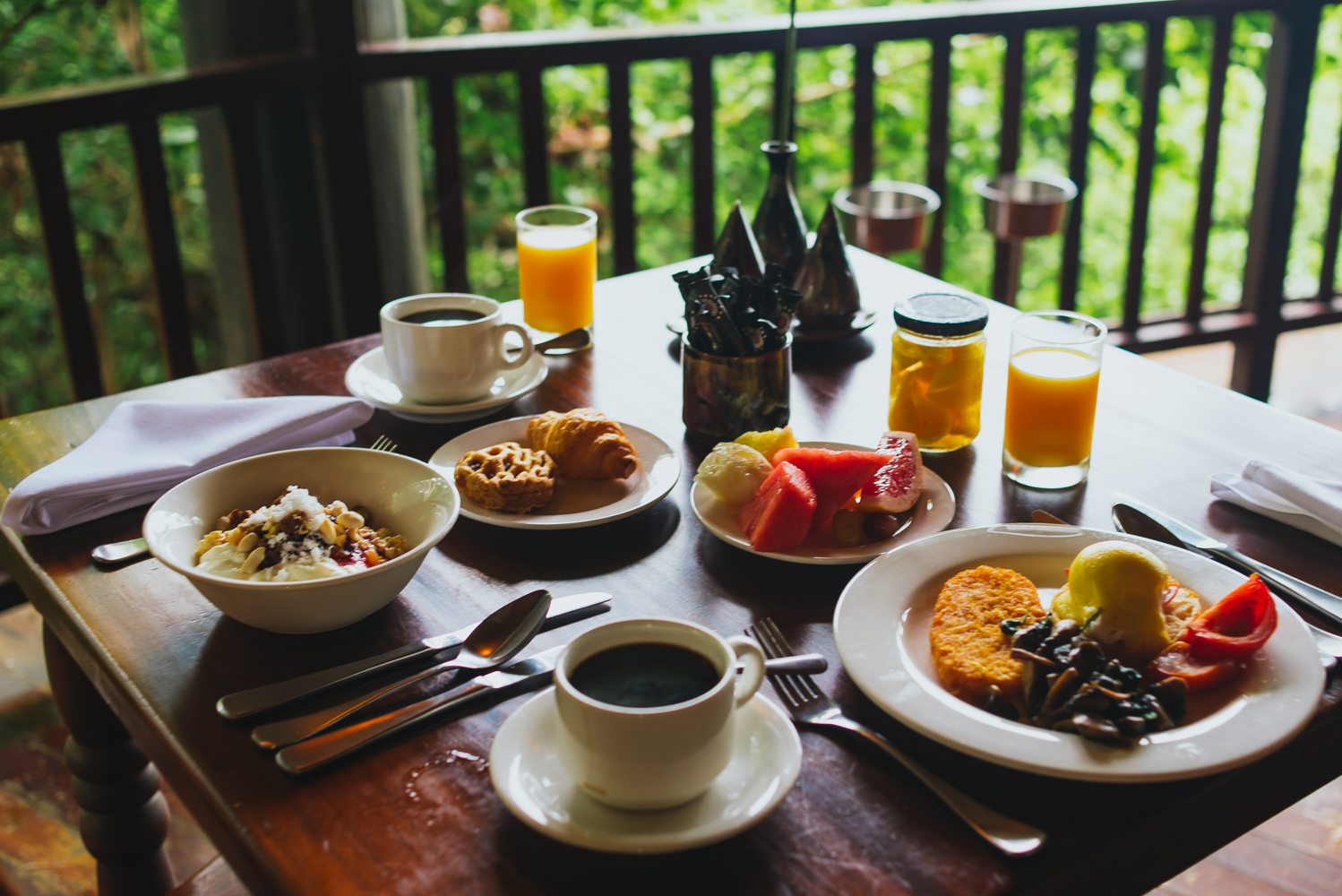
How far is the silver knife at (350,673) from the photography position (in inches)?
33.4

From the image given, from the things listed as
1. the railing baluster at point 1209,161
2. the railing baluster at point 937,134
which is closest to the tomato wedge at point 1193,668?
the railing baluster at point 937,134

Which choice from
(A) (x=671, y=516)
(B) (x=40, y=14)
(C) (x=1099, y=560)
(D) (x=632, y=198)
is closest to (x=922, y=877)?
(C) (x=1099, y=560)

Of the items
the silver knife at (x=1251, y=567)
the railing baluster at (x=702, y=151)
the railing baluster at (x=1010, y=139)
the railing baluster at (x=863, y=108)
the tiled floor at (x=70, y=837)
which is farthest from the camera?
the railing baluster at (x=1010, y=139)

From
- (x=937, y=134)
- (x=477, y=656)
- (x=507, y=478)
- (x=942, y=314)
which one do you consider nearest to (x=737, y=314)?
(x=942, y=314)

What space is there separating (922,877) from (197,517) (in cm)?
68

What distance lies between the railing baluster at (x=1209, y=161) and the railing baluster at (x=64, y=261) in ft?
9.09

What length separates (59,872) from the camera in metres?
2.04

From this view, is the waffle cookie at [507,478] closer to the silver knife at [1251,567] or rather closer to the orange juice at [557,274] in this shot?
the orange juice at [557,274]

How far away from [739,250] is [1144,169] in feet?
6.46

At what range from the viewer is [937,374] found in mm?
1235

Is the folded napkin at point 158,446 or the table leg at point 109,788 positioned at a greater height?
the folded napkin at point 158,446

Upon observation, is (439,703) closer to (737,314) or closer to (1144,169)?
(737,314)

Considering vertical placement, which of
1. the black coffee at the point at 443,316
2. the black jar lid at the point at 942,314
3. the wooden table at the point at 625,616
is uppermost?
the black jar lid at the point at 942,314

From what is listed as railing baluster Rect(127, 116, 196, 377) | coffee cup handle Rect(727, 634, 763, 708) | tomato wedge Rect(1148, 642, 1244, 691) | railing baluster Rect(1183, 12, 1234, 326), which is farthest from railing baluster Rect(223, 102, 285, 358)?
railing baluster Rect(1183, 12, 1234, 326)
